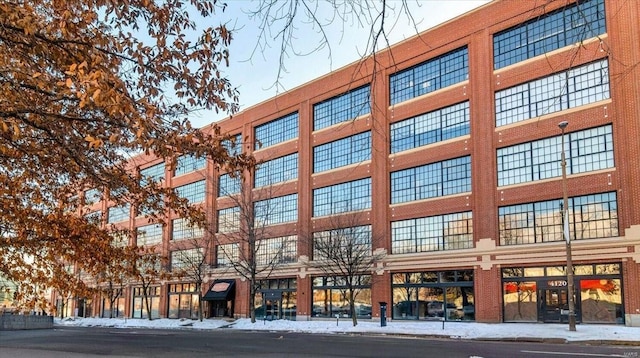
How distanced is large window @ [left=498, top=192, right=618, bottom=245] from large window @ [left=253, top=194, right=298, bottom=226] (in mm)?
19337

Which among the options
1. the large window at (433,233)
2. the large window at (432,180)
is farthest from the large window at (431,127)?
the large window at (433,233)

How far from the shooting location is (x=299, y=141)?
161 ft

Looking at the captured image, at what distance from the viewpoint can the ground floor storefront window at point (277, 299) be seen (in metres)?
47.6

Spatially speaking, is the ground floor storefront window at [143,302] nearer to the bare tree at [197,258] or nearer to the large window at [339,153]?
the bare tree at [197,258]

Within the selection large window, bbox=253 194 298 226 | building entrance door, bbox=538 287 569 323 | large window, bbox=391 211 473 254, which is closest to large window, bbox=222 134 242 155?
building entrance door, bbox=538 287 569 323

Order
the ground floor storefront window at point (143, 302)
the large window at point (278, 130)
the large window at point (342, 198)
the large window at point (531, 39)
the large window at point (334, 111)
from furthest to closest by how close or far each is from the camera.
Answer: the ground floor storefront window at point (143, 302), the large window at point (278, 130), the large window at point (334, 111), the large window at point (342, 198), the large window at point (531, 39)

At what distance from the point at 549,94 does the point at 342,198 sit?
674 inches

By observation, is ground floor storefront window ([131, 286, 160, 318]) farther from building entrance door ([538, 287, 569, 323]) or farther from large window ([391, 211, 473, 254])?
building entrance door ([538, 287, 569, 323])

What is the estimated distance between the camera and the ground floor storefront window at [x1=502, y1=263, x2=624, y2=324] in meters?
30.3

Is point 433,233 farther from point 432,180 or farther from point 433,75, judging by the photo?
point 433,75

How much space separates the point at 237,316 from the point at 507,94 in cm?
3020

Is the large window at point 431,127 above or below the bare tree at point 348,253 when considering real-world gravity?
above

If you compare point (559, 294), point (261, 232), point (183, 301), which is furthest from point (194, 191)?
point (559, 294)

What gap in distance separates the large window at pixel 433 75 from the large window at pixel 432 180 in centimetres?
501
